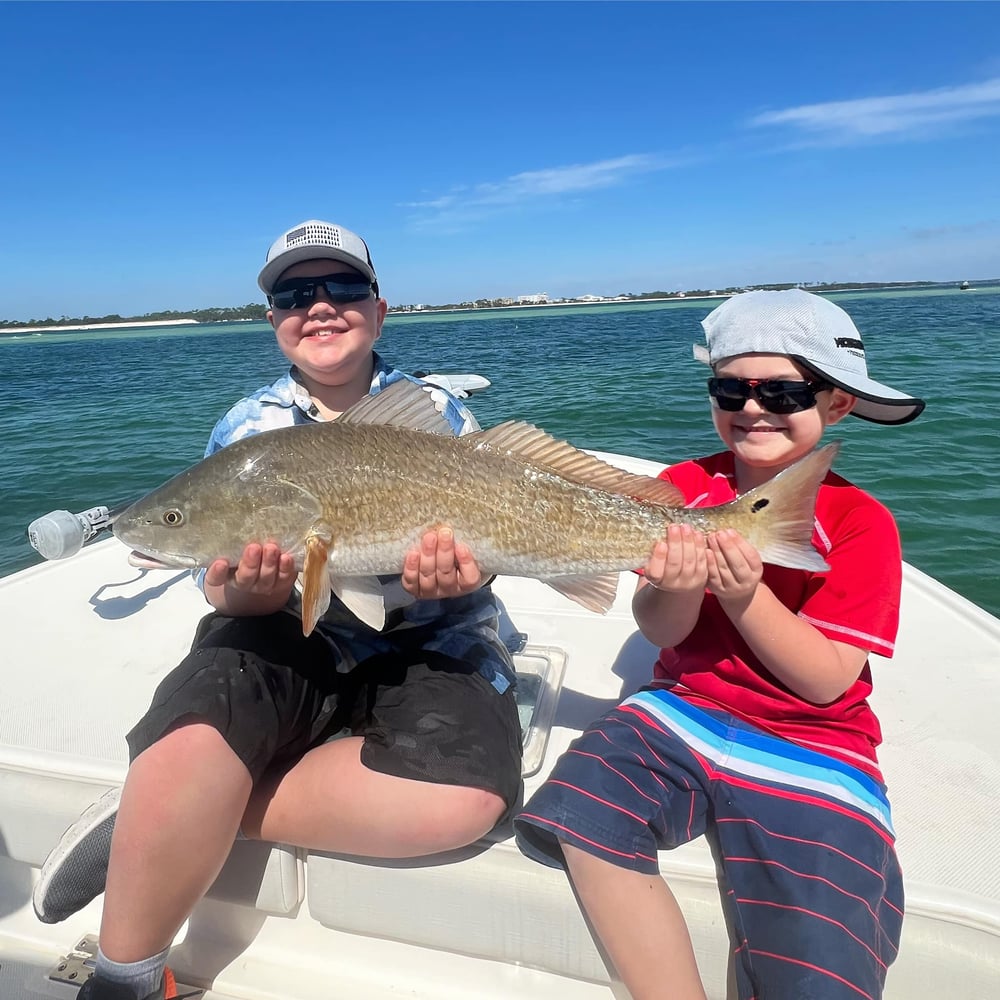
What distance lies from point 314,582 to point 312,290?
1.35 metres

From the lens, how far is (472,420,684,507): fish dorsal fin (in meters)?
2.74

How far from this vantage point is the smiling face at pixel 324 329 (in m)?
3.04

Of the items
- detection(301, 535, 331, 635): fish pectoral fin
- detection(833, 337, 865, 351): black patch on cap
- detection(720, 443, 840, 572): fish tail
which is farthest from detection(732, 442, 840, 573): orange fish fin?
detection(301, 535, 331, 635): fish pectoral fin

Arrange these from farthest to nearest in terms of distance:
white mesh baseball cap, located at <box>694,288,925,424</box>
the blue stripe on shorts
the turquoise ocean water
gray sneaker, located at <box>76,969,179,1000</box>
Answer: the turquoise ocean water
white mesh baseball cap, located at <box>694,288,925,424</box>
the blue stripe on shorts
gray sneaker, located at <box>76,969,179,1000</box>

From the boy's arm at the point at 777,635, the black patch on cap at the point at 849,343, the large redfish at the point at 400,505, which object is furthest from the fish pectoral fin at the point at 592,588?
the black patch on cap at the point at 849,343

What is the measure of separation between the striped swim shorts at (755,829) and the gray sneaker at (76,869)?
4.95 ft

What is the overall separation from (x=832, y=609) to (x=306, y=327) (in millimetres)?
2525

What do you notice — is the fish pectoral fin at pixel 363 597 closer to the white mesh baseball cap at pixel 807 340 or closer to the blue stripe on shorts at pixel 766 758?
the blue stripe on shorts at pixel 766 758

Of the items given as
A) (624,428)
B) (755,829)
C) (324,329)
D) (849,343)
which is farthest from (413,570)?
(624,428)

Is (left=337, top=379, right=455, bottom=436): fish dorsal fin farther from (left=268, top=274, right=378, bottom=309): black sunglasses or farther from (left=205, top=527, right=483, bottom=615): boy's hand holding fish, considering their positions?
(left=268, top=274, right=378, bottom=309): black sunglasses

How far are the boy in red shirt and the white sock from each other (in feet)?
4.08

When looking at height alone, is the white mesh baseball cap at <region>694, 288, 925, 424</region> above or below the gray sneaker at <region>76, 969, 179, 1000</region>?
above

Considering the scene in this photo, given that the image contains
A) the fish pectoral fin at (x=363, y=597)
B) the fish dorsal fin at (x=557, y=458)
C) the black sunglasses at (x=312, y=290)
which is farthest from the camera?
the black sunglasses at (x=312, y=290)

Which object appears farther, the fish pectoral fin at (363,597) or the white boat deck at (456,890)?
the fish pectoral fin at (363,597)
